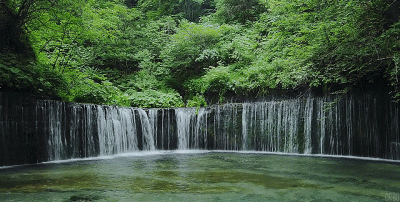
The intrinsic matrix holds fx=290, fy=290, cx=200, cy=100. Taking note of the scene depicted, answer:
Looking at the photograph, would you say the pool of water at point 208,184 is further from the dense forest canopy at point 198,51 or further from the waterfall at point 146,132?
the waterfall at point 146,132

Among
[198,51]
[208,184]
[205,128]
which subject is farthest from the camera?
[198,51]

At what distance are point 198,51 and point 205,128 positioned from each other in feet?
15.8

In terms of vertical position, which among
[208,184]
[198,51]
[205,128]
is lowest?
[208,184]

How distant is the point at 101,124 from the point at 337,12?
366 inches

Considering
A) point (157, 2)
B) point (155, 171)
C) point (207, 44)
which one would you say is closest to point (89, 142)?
point (155, 171)

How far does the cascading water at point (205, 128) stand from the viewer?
28.9 feet

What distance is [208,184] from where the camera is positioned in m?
5.39

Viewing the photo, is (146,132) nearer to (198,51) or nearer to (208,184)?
(198,51)

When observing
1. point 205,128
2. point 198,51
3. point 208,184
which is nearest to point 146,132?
point 205,128

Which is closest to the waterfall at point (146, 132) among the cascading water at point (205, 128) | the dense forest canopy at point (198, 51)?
the cascading water at point (205, 128)

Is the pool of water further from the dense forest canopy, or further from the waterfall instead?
the waterfall

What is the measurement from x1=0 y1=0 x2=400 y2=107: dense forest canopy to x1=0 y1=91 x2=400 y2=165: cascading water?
69cm

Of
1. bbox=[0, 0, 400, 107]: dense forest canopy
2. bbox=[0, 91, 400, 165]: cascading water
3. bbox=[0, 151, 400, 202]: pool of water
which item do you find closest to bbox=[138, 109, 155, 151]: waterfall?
bbox=[0, 91, 400, 165]: cascading water

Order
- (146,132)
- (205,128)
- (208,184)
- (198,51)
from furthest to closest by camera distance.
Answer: (198,51), (205,128), (146,132), (208,184)
